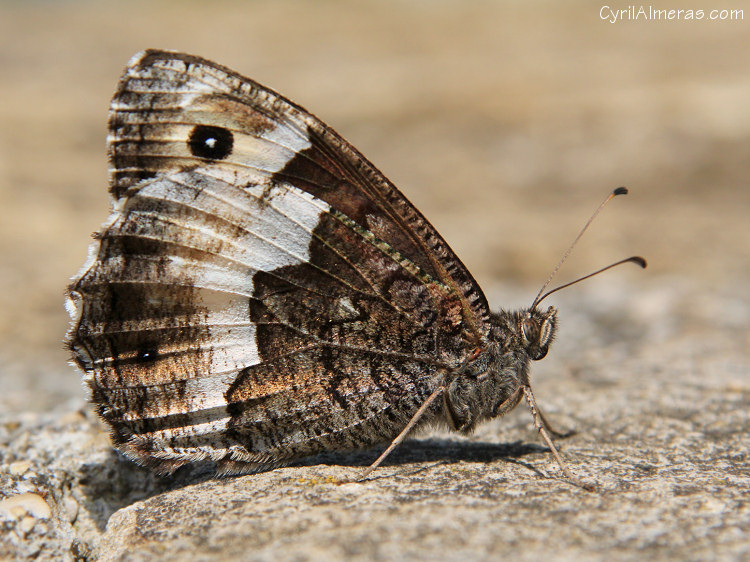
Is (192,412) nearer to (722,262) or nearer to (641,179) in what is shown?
(722,262)

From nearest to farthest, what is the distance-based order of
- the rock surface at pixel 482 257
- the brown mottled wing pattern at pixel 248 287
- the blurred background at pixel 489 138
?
the rock surface at pixel 482 257 → the brown mottled wing pattern at pixel 248 287 → the blurred background at pixel 489 138

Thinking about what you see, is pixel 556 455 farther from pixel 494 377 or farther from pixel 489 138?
pixel 489 138

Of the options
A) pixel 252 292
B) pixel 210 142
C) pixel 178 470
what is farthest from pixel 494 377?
pixel 210 142

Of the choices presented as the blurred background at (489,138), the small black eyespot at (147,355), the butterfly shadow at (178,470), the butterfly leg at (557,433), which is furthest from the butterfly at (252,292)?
the blurred background at (489,138)

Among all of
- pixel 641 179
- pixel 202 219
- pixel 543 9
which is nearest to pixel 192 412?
pixel 202 219

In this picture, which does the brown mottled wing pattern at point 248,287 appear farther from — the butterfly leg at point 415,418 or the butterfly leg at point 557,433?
the butterfly leg at point 557,433

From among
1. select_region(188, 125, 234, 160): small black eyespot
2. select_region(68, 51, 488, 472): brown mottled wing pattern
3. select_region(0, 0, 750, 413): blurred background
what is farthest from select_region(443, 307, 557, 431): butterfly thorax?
select_region(0, 0, 750, 413): blurred background

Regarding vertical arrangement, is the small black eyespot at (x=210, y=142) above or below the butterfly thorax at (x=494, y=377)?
above
